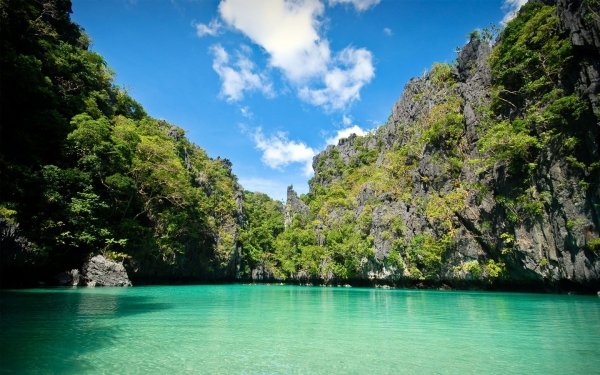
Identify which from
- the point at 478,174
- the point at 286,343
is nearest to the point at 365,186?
the point at 478,174

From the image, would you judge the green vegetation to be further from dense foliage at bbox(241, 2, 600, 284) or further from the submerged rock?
the submerged rock

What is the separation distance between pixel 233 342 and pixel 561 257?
19.5 meters

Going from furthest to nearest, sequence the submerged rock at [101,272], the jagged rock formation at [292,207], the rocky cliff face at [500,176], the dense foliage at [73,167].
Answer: the jagged rock formation at [292,207], the submerged rock at [101,272], the dense foliage at [73,167], the rocky cliff face at [500,176]

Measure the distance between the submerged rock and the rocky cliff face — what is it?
22328 mm

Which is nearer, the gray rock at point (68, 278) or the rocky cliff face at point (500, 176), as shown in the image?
the rocky cliff face at point (500, 176)

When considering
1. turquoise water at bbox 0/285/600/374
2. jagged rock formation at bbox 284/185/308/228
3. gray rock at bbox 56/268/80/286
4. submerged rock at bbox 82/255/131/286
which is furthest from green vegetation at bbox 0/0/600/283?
jagged rock formation at bbox 284/185/308/228

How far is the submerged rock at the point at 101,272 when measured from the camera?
2342cm

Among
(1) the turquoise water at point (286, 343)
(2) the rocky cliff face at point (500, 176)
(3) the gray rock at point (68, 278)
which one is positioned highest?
(2) the rocky cliff face at point (500, 176)

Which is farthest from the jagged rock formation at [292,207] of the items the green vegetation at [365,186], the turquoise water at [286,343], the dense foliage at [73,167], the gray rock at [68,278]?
the turquoise water at [286,343]

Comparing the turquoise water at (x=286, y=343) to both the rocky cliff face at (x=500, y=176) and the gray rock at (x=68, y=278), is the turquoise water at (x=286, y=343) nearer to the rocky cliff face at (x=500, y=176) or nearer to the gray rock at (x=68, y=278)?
the rocky cliff face at (x=500, y=176)

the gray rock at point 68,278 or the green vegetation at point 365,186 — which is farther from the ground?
the green vegetation at point 365,186

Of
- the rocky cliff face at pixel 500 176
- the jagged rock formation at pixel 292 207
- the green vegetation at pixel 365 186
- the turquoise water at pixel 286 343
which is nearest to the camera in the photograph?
the turquoise water at pixel 286 343

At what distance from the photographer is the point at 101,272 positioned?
78.4ft

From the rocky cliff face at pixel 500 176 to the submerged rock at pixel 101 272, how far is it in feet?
73.3
